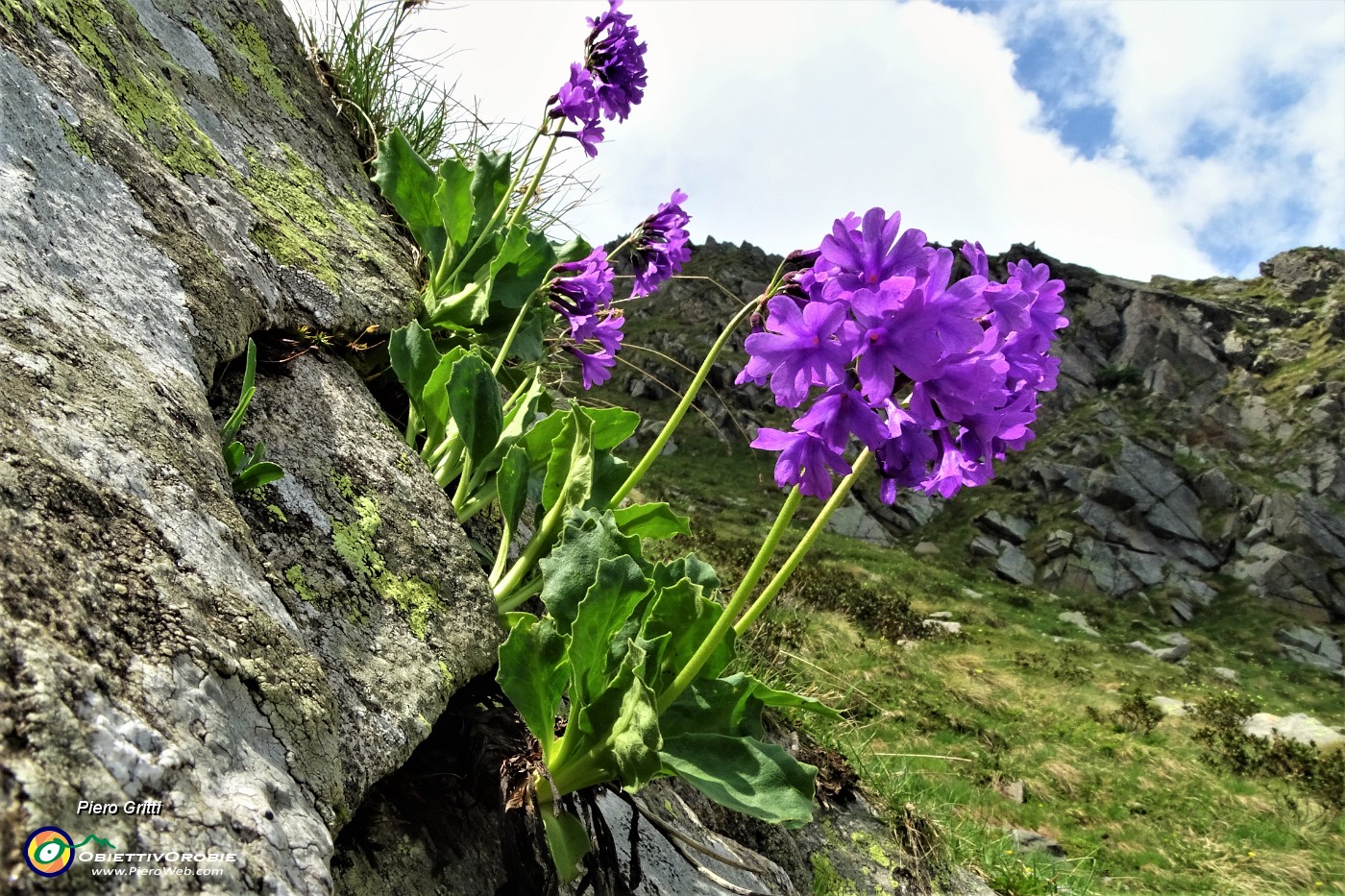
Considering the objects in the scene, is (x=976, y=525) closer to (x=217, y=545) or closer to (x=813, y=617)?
(x=813, y=617)

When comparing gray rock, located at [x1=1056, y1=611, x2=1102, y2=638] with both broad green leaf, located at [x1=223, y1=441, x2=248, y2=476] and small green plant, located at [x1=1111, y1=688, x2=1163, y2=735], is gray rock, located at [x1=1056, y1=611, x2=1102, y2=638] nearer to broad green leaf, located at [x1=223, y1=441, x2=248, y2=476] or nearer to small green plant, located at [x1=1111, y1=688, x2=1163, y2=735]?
small green plant, located at [x1=1111, y1=688, x2=1163, y2=735]

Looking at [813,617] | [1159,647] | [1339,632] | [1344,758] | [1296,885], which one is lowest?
[813,617]

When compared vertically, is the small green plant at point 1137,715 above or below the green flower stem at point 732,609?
above

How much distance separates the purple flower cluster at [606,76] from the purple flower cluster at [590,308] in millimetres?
721

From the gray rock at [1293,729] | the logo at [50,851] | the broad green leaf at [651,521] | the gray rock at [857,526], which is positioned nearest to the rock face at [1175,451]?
the gray rock at [857,526]

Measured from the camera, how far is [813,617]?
16.5 m

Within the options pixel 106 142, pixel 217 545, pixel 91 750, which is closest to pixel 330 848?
pixel 91 750

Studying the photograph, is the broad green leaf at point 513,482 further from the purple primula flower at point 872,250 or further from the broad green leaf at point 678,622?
the purple primula flower at point 872,250

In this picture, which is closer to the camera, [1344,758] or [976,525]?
[1344,758]

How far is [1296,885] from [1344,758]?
7.55 metres

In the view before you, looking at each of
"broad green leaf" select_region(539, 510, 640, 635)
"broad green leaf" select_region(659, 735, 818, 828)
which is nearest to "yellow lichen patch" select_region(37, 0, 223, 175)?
"broad green leaf" select_region(539, 510, 640, 635)

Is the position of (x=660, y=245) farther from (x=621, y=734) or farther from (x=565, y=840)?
(x=565, y=840)

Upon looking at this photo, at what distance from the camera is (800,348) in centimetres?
175

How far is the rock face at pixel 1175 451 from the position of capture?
1556 inches
